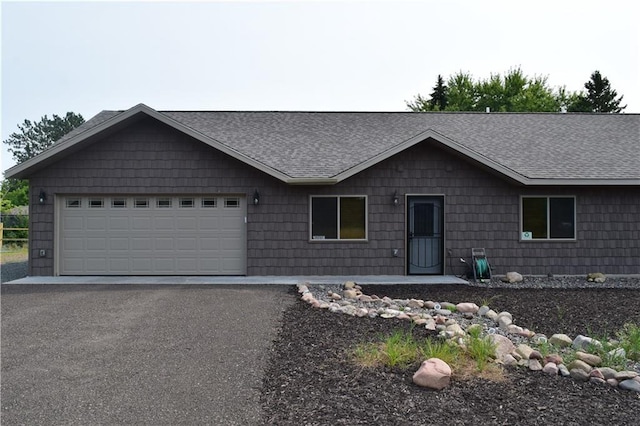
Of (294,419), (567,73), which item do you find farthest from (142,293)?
(567,73)

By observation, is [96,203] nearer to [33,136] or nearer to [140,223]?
[140,223]

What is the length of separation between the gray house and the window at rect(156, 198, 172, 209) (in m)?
0.02

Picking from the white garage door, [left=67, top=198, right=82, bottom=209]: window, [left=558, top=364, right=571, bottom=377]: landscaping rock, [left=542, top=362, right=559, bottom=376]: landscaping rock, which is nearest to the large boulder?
[left=542, top=362, right=559, bottom=376]: landscaping rock

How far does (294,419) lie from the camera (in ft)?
10.6

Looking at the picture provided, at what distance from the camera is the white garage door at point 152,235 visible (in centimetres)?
1048

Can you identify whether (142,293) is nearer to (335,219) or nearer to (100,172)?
(100,172)

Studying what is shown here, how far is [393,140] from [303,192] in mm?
3236

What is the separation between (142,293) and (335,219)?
4.53m

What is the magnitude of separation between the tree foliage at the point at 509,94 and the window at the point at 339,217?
32.4 metres

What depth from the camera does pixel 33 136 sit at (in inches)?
2510

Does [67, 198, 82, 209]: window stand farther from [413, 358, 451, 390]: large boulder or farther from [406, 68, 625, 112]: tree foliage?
[406, 68, 625, 112]: tree foliage

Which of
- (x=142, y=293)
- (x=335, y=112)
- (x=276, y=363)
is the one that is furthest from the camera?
(x=335, y=112)

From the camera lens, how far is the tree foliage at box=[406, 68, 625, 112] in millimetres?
39781

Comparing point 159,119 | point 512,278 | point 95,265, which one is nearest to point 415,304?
point 512,278
